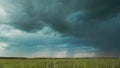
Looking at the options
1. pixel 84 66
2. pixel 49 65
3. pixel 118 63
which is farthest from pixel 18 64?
pixel 118 63

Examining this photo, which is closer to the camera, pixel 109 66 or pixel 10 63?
pixel 10 63

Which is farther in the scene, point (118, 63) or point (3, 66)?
point (118, 63)

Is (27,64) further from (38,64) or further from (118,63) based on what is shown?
(118,63)

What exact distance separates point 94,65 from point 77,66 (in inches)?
77.0

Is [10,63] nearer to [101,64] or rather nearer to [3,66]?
[3,66]

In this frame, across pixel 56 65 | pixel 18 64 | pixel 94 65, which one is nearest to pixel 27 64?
pixel 18 64

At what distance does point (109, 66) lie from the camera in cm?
2733

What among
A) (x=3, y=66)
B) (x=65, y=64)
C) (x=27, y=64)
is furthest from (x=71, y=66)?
(x=3, y=66)

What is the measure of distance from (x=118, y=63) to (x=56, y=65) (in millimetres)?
7468

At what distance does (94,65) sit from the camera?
27297 mm

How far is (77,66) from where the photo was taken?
2661cm

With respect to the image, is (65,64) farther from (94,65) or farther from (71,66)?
(94,65)

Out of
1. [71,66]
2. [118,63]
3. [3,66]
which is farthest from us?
[118,63]

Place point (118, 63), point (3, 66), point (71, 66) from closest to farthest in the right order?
1. point (3, 66)
2. point (71, 66)
3. point (118, 63)
